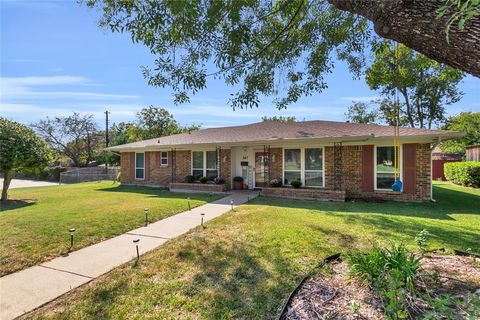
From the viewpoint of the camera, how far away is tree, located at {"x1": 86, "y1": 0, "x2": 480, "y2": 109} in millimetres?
4250

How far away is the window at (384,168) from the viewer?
10.9 metres

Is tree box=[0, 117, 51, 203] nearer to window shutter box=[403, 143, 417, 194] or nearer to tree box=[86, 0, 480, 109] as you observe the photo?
tree box=[86, 0, 480, 109]

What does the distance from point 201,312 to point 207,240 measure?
8.49 feet

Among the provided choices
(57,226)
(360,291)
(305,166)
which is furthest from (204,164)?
(360,291)

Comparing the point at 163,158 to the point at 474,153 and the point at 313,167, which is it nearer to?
the point at 313,167

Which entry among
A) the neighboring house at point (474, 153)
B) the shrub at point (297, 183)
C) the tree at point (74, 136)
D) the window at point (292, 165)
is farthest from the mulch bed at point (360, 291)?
the tree at point (74, 136)

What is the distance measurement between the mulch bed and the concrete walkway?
10.4ft

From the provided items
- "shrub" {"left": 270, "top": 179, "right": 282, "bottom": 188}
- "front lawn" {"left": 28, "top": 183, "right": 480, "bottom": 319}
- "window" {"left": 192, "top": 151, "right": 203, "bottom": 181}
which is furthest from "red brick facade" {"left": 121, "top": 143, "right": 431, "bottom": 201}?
"front lawn" {"left": 28, "top": 183, "right": 480, "bottom": 319}

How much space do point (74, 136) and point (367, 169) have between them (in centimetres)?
3905

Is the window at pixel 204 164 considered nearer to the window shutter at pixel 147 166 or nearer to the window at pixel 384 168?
the window shutter at pixel 147 166

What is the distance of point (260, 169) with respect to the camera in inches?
562

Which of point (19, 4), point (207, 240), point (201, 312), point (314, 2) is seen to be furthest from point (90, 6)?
point (201, 312)

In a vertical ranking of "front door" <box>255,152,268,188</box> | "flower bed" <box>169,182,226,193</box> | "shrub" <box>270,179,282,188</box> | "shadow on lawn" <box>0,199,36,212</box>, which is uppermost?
"front door" <box>255,152,268,188</box>

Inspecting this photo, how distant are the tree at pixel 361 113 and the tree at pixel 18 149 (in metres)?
36.3
